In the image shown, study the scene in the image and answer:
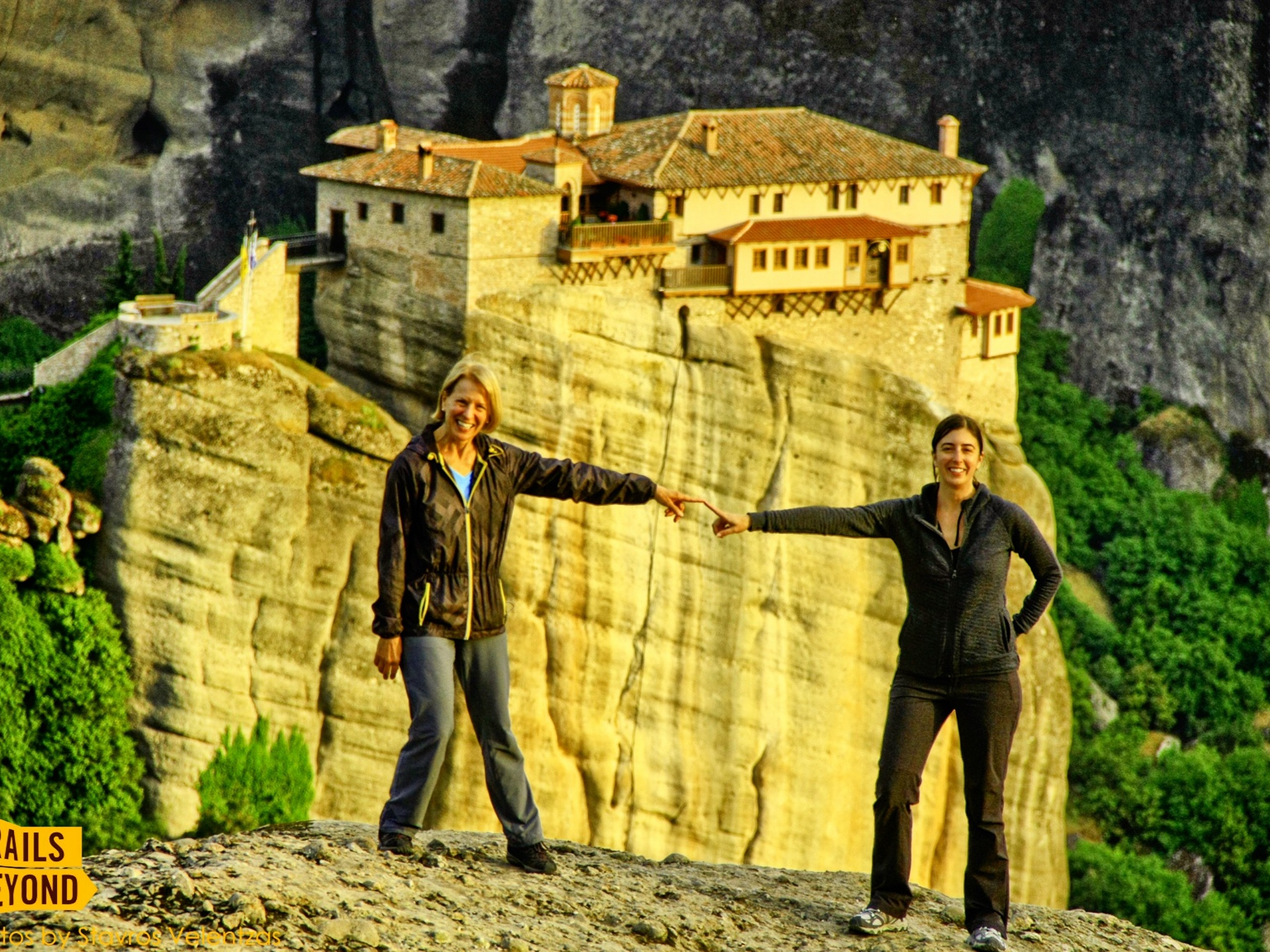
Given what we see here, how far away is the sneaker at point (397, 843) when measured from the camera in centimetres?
1430

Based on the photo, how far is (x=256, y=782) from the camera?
3653 centimetres

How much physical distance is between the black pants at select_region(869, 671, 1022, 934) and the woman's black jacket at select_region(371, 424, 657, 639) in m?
2.16

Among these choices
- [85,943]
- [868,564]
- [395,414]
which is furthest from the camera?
[868,564]

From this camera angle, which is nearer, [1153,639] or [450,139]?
[450,139]

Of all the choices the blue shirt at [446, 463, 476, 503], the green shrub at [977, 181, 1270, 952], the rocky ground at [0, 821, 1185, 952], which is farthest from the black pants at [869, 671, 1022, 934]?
the green shrub at [977, 181, 1270, 952]

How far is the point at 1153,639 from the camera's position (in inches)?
2136

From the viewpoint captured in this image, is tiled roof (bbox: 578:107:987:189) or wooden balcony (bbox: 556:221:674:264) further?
tiled roof (bbox: 578:107:987:189)

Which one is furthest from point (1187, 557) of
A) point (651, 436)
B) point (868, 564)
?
point (651, 436)

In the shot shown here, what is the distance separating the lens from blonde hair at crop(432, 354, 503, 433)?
13.7 meters

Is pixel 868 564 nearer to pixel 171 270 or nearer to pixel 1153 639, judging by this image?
pixel 1153 639

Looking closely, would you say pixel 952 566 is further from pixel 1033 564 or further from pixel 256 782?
pixel 256 782

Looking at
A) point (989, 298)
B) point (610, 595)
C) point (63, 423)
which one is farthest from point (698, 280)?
point (63, 423)

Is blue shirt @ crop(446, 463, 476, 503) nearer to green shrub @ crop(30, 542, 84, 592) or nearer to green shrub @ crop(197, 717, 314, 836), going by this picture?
green shrub @ crop(197, 717, 314, 836)

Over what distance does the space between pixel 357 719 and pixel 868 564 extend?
1031 cm
